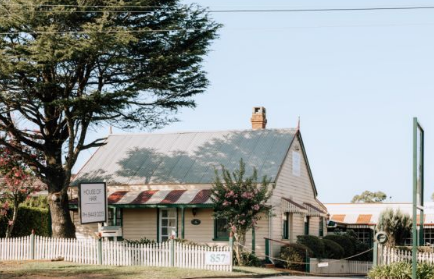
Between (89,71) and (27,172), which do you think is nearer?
(89,71)

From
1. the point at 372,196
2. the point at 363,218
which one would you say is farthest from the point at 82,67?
the point at 372,196

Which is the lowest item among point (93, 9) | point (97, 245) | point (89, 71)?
point (97, 245)

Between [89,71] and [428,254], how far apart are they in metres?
14.9

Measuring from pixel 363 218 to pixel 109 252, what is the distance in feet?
84.0

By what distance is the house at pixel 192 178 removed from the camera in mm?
34281

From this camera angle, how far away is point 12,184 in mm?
33281

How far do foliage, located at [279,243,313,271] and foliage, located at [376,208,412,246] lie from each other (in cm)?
460

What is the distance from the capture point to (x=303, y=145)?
39.3m

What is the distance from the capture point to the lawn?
77.8 feet

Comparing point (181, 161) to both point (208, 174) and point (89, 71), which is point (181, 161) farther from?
point (89, 71)

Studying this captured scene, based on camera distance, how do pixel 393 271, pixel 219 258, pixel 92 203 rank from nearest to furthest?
pixel 393 271 → pixel 219 258 → pixel 92 203

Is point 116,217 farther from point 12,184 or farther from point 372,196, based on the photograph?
point 372,196

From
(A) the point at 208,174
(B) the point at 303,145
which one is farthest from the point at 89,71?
(B) the point at 303,145

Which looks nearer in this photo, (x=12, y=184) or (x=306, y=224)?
(x=12, y=184)
